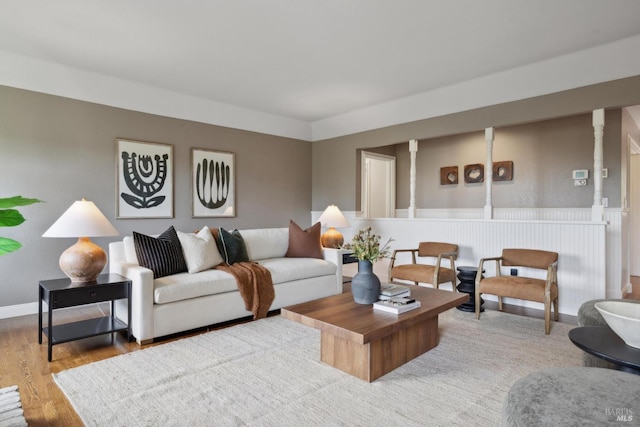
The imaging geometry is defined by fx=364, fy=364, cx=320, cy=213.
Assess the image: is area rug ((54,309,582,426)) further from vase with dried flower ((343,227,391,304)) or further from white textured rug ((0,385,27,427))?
vase with dried flower ((343,227,391,304))

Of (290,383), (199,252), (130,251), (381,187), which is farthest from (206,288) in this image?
(381,187)

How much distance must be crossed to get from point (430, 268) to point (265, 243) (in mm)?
1930

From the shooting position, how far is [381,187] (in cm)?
733

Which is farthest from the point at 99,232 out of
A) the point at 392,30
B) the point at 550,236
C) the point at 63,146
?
the point at 550,236

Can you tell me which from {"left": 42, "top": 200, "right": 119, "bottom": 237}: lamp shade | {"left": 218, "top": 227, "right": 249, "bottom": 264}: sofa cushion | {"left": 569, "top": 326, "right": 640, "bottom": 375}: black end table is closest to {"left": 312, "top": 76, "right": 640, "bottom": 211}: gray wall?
{"left": 218, "top": 227, "right": 249, "bottom": 264}: sofa cushion

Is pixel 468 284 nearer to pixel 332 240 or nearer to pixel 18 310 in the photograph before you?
pixel 332 240

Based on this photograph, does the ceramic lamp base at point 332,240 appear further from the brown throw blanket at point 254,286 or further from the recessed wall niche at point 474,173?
the recessed wall niche at point 474,173

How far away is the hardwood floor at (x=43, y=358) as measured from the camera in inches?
77.2

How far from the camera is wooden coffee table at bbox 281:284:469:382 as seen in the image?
7.23 feet

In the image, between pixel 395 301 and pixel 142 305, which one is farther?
pixel 142 305

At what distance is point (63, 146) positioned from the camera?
13.5 feet

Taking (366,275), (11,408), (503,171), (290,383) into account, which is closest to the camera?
(11,408)

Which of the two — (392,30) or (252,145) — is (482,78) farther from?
(252,145)

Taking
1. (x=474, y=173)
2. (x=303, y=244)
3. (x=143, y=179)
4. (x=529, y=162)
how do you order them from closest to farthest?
(x=303, y=244) → (x=143, y=179) → (x=529, y=162) → (x=474, y=173)
